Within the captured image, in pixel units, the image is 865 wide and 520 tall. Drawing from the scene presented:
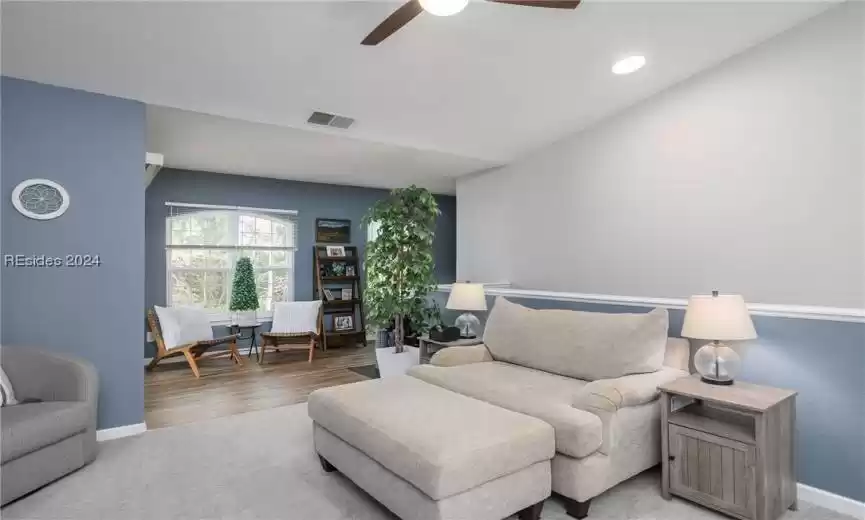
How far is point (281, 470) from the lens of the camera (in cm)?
273

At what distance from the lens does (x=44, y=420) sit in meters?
2.45

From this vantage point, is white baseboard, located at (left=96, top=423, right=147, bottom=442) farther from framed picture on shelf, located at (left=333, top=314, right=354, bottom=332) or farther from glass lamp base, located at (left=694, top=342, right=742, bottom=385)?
glass lamp base, located at (left=694, top=342, right=742, bottom=385)

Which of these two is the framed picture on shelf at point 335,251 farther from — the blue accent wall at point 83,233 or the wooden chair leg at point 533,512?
the wooden chair leg at point 533,512

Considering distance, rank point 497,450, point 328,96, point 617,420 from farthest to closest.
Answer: point 328,96 < point 617,420 < point 497,450

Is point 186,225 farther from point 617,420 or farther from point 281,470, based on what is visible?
point 617,420

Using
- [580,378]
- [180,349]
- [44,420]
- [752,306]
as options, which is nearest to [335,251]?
[180,349]

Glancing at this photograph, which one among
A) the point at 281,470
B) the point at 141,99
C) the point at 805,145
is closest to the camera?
the point at 281,470

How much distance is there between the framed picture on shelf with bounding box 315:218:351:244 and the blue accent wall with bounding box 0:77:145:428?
11.2 feet

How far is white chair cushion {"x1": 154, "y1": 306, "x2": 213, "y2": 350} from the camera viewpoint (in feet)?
16.4

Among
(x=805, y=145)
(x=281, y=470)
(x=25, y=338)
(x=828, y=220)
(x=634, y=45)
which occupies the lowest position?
(x=281, y=470)

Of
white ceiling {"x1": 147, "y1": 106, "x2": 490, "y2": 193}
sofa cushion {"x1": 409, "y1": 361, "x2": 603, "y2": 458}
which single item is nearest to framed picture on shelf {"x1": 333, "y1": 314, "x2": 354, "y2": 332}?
white ceiling {"x1": 147, "y1": 106, "x2": 490, "y2": 193}

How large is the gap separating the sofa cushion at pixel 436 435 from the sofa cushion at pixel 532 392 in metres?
0.08

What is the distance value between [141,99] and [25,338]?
1690mm

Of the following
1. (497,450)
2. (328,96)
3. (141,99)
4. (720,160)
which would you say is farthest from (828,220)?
(141,99)
